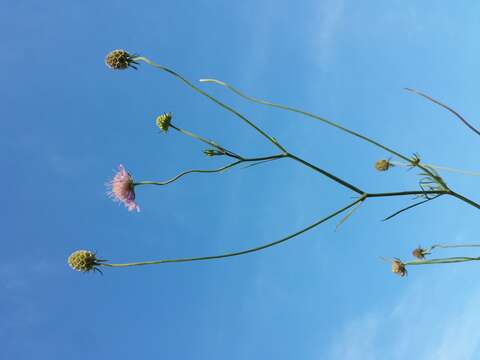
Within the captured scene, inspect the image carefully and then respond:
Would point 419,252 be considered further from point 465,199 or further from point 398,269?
point 465,199

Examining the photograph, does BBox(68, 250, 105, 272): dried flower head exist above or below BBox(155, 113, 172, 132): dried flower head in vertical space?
below

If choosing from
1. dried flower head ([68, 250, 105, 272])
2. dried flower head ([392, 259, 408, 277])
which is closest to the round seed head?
dried flower head ([68, 250, 105, 272])

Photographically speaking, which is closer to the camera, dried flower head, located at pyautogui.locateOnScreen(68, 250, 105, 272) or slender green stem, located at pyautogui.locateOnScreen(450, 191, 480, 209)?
slender green stem, located at pyautogui.locateOnScreen(450, 191, 480, 209)

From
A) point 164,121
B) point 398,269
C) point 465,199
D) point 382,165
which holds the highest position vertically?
point 164,121

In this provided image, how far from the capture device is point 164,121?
425 centimetres

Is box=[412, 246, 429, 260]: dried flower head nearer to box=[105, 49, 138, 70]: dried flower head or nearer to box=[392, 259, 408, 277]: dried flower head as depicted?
box=[392, 259, 408, 277]: dried flower head

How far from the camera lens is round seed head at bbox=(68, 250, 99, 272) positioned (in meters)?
4.06

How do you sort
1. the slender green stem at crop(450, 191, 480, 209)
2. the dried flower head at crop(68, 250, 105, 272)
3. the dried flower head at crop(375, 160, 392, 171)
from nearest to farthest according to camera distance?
the slender green stem at crop(450, 191, 480, 209) → the dried flower head at crop(68, 250, 105, 272) → the dried flower head at crop(375, 160, 392, 171)

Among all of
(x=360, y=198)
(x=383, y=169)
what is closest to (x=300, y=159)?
(x=360, y=198)

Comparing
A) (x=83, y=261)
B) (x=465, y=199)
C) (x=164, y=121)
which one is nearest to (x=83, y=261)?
(x=83, y=261)

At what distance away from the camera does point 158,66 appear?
338 cm

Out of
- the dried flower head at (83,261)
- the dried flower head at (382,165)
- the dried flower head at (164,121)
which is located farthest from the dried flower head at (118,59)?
the dried flower head at (382,165)

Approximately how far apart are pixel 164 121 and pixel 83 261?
1.32 metres

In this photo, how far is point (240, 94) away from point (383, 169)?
62.8 inches
